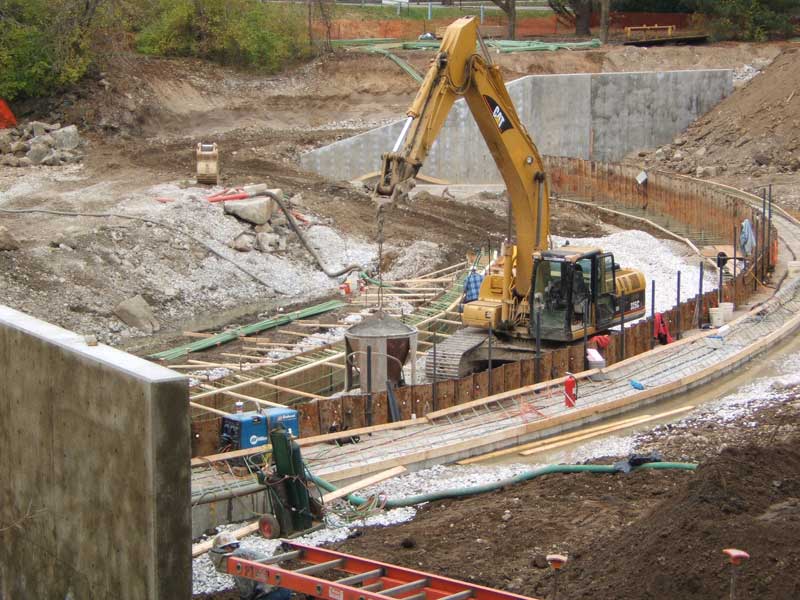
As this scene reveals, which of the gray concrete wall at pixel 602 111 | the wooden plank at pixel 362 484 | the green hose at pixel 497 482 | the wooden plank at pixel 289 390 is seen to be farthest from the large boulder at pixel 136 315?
the gray concrete wall at pixel 602 111

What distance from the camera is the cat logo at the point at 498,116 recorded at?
20.5m

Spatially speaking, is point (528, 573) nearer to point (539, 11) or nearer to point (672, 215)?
point (672, 215)

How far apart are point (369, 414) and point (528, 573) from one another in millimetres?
6143

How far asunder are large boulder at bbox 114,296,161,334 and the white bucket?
12.6 metres

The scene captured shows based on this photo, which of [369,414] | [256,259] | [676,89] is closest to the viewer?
[369,414]

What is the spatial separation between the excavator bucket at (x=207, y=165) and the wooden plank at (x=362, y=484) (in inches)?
769

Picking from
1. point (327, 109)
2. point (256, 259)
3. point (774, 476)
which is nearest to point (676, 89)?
point (327, 109)

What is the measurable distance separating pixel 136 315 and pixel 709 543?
727 inches

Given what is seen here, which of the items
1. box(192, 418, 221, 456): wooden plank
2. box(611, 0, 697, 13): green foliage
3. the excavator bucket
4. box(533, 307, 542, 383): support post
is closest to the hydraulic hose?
the excavator bucket

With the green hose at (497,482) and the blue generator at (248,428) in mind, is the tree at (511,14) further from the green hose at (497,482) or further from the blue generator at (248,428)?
the blue generator at (248,428)

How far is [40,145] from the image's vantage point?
37688 millimetres

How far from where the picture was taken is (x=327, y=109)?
160ft

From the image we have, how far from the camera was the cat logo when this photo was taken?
2045 cm

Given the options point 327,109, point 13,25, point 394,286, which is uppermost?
point 13,25
